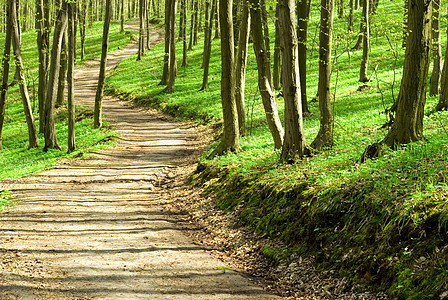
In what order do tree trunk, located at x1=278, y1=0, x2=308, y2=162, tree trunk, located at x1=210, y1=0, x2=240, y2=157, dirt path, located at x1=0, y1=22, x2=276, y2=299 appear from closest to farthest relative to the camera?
1. dirt path, located at x1=0, y1=22, x2=276, y2=299
2. tree trunk, located at x1=278, y1=0, x2=308, y2=162
3. tree trunk, located at x1=210, y1=0, x2=240, y2=157

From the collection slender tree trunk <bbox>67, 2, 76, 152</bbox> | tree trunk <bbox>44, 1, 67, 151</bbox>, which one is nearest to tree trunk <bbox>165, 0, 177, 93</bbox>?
slender tree trunk <bbox>67, 2, 76, 152</bbox>

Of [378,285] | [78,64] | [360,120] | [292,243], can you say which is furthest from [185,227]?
[78,64]

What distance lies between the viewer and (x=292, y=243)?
24.5ft

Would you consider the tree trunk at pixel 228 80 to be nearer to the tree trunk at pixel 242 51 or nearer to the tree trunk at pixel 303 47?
the tree trunk at pixel 242 51

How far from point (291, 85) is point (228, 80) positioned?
140 inches

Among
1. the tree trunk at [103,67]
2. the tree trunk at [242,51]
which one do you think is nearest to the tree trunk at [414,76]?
the tree trunk at [242,51]

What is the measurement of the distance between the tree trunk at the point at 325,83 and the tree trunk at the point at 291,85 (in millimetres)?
695

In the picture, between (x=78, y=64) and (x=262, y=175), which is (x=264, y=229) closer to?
(x=262, y=175)

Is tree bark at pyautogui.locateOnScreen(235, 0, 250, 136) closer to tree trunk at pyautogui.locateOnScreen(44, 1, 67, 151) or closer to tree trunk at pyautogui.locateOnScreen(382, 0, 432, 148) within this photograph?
tree trunk at pyautogui.locateOnScreen(382, 0, 432, 148)

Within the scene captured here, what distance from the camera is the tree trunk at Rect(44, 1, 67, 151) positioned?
17906 millimetres

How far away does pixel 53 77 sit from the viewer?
1875 cm

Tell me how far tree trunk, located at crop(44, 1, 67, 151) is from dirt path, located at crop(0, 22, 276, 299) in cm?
404

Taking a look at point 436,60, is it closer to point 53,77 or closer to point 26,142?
point 53,77

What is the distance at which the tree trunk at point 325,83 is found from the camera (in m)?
10.5
